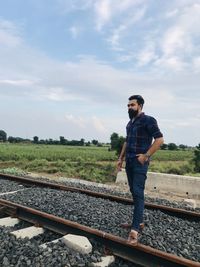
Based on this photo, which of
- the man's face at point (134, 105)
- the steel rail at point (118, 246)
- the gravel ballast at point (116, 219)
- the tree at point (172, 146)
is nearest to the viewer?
the steel rail at point (118, 246)

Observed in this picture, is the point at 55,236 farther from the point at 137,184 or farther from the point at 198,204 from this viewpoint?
the point at 198,204

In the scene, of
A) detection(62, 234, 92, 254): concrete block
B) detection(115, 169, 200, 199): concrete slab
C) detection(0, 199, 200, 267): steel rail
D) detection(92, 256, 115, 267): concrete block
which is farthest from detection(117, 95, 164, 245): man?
detection(115, 169, 200, 199): concrete slab

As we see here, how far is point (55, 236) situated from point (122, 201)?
2.85m

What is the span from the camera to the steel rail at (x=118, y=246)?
4.32 metres

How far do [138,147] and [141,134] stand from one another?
0.19m

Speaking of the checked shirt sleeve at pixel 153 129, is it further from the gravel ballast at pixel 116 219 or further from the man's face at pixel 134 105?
the gravel ballast at pixel 116 219

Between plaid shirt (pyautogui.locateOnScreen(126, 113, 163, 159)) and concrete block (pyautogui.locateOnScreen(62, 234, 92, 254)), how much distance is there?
1343mm

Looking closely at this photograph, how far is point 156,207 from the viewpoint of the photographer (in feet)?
24.7

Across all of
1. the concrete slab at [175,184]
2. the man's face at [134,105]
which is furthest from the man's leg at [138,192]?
the concrete slab at [175,184]

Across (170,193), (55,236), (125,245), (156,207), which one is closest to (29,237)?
(55,236)

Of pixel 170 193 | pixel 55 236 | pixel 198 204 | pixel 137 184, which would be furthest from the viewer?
pixel 170 193

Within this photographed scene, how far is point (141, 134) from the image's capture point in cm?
534

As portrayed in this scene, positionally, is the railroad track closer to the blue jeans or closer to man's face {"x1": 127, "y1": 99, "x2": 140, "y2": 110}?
the blue jeans

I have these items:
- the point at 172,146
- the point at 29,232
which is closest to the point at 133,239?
the point at 29,232
